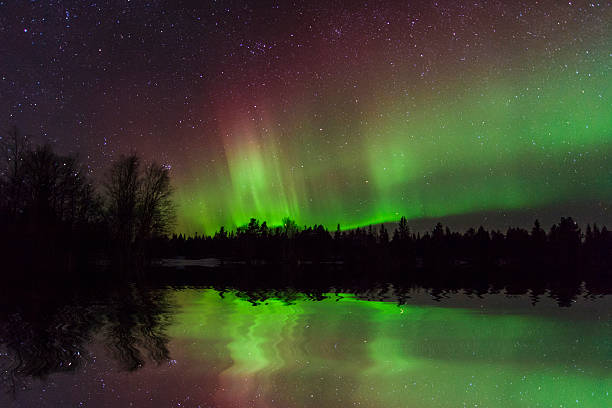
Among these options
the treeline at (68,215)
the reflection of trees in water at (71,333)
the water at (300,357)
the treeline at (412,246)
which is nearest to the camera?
the water at (300,357)

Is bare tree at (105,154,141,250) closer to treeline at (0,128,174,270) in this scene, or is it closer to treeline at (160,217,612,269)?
treeline at (0,128,174,270)

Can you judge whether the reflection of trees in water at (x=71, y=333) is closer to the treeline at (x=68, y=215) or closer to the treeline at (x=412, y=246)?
the treeline at (x=68, y=215)

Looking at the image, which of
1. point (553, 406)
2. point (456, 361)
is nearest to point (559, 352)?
point (456, 361)

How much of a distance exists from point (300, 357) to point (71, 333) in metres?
6.53

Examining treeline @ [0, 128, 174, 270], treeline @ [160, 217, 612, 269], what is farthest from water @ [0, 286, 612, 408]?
treeline @ [160, 217, 612, 269]

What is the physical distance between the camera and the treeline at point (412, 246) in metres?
137

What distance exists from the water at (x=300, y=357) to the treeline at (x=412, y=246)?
347ft

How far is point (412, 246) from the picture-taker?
168 m

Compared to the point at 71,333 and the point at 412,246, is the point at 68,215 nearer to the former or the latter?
the point at 71,333

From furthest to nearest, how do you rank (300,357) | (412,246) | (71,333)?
(412,246)
(71,333)
(300,357)

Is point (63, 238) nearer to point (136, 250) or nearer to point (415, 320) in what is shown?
point (136, 250)

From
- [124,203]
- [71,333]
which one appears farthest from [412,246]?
[71,333]

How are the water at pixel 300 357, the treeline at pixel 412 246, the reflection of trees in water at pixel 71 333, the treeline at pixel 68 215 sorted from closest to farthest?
the water at pixel 300 357 → the reflection of trees in water at pixel 71 333 → the treeline at pixel 68 215 → the treeline at pixel 412 246

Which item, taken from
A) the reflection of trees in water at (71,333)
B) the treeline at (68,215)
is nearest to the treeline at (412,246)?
the treeline at (68,215)
